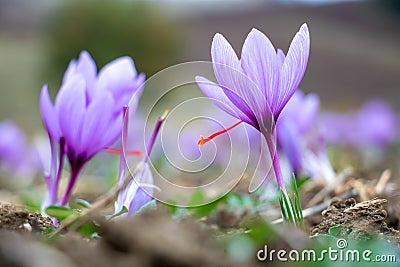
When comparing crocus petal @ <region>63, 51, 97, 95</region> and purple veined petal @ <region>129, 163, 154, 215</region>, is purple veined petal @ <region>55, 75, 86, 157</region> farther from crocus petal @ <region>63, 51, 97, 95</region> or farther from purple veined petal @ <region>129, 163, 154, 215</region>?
purple veined petal @ <region>129, 163, 154, 215</region>

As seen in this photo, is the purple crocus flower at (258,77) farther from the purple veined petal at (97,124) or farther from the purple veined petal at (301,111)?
the purple veined petal at (301,111)

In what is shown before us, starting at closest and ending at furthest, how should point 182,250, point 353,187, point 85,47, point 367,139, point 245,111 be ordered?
point 182,250
point 245,111
point 353,187
point 367,139
point 85,47

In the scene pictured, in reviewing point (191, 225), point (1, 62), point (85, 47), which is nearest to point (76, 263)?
point (191, 225)

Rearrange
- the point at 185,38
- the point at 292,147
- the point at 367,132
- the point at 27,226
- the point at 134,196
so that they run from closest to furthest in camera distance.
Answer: the point at 27,226
the point at 134,196
the point at 292,147
the point at 367,132
the point at 185,38

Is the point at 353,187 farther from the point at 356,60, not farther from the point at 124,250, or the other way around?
the point at 356,60

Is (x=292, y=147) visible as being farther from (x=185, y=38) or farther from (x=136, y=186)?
(x=185, y=38)

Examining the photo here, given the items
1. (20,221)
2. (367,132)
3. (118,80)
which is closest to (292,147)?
(118,80)
